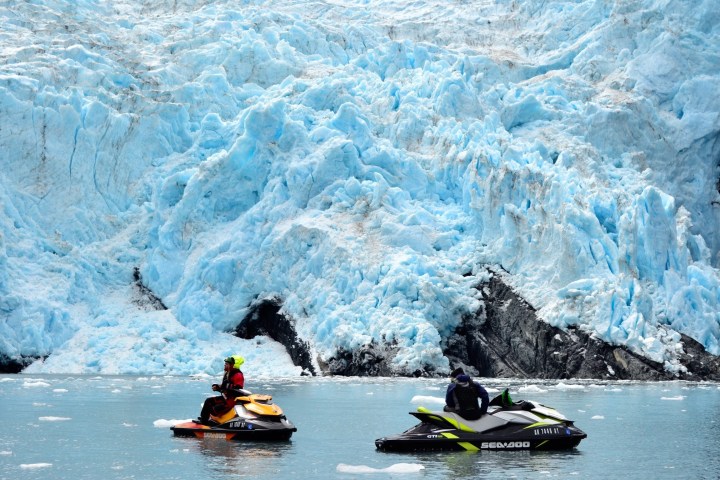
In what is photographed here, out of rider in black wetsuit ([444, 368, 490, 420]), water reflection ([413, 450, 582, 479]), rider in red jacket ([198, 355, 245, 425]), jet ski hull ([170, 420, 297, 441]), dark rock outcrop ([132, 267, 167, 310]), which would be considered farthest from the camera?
dark rock outcrop ([132, 267, 167, 310])

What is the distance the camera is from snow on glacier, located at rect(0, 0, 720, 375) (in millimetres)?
25359

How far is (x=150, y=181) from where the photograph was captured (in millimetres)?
30484

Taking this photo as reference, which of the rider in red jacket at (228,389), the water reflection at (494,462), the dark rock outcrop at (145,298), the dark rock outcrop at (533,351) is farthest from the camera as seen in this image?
the dark rock outcrop at (145,298)

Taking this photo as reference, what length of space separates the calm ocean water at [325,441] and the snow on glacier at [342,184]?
19.9 feet

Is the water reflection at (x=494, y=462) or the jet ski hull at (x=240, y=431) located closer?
the water reflection at (x=494, y=462)

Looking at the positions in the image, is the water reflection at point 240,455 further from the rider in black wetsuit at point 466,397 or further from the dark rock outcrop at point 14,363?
Answer: the dark rock outcrop at point 14,363

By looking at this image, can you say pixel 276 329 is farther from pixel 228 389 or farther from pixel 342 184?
pixel 228 389

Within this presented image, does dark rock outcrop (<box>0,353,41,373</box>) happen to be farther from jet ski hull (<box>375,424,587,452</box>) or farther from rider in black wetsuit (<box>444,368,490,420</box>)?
rider in black wetsuit (<box>444,368,490,420</box>)

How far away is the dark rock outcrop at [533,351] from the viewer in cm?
2392

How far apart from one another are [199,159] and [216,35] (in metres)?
→ 6.11

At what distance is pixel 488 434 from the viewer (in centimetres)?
1016

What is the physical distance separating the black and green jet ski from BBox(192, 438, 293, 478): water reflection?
1.12 metres

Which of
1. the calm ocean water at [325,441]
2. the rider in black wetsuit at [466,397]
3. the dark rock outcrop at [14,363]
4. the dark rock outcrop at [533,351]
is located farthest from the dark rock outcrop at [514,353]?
the rider in black wetsuit at [466,397]

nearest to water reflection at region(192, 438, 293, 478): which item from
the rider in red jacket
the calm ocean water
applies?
the calm ocean water
